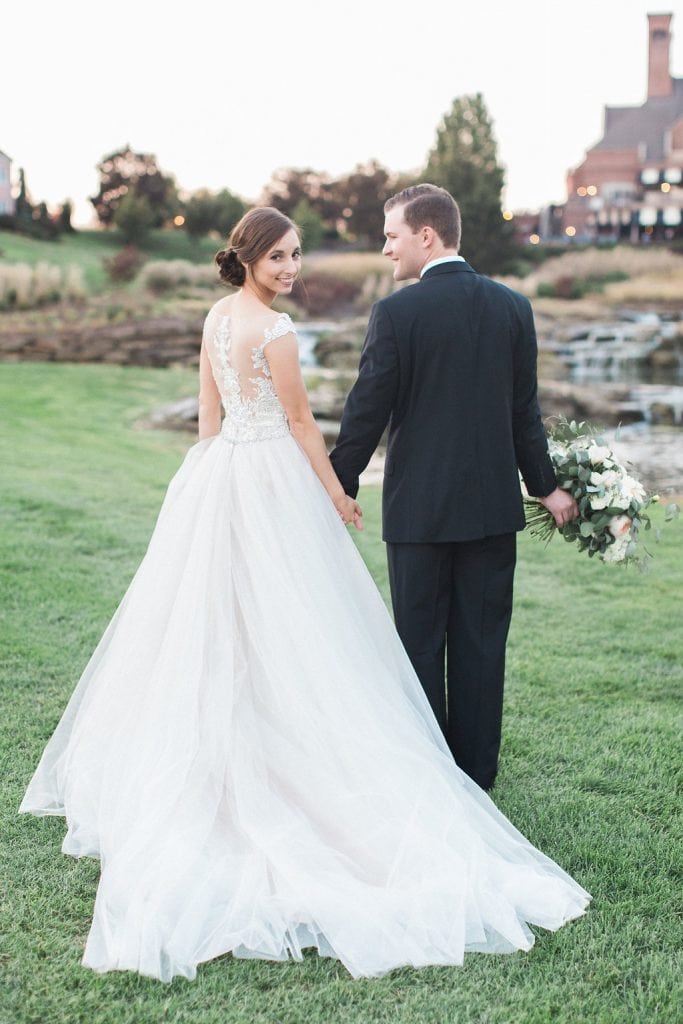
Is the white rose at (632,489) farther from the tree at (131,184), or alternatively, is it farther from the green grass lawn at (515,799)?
the tree at (131,184)

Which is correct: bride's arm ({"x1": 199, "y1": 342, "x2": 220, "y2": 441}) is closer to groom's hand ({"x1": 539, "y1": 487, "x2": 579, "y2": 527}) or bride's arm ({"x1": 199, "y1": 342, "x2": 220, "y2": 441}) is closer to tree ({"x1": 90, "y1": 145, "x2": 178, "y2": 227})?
groom's hand ({"x1": 539, "y1": 487, "x2": 579, "y2": 527})

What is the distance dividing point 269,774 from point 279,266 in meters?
1.63

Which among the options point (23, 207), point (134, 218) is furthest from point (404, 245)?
point (23, 207)

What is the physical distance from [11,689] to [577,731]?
2574 mm

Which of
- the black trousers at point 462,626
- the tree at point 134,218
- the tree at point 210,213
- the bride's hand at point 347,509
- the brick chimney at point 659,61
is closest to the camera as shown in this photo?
the bride's hand at point 347,509

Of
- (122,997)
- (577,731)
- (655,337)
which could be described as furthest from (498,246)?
(122,997)

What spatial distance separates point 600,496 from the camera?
362cm

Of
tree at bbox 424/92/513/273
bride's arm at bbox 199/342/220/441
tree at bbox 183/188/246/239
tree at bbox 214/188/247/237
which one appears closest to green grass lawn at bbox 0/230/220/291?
tree at bbox 183/188/246/239

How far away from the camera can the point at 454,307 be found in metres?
3.22

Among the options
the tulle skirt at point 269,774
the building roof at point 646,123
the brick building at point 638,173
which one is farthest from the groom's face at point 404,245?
the building roof at point 646,123

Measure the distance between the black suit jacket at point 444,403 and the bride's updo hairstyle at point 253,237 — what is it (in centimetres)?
41

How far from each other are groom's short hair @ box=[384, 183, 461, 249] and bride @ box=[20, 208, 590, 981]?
1.30ft

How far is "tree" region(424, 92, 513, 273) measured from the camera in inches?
1276

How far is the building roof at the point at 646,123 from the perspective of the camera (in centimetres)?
4622
